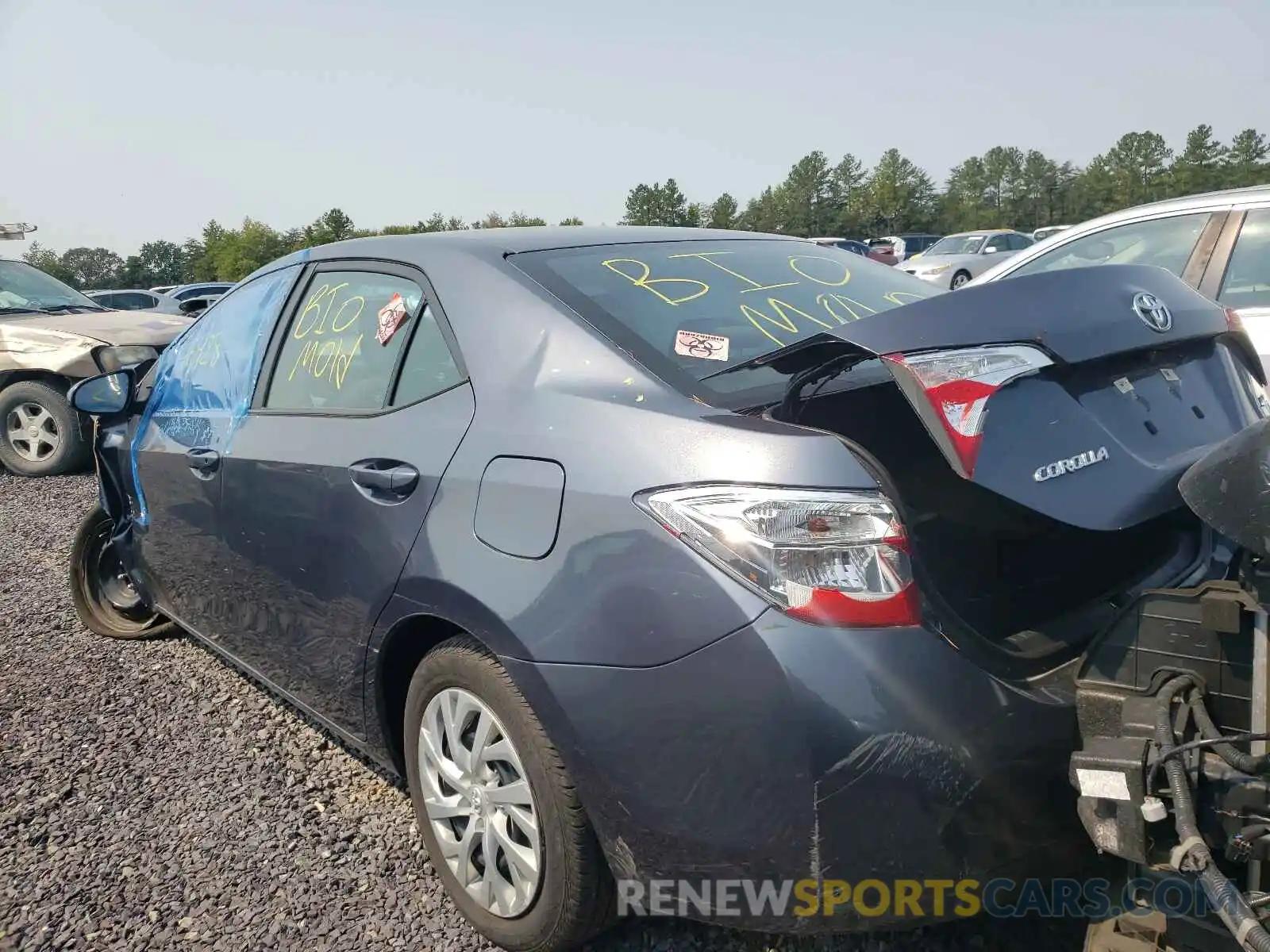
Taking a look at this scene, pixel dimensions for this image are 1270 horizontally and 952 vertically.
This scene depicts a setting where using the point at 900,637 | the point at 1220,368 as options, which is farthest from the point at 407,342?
the point at 1220,368

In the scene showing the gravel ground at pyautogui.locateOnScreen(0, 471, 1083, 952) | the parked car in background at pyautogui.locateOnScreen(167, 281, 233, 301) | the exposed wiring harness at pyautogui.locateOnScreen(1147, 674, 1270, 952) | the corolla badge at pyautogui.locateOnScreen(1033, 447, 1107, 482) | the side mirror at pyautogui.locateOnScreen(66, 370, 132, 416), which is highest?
the corolla badge at pyautogui.locateOnScreen(1033, 447, 1107, 482)

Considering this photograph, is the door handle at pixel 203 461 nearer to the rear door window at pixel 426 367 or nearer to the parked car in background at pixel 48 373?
the rear door window at pixel 426 367

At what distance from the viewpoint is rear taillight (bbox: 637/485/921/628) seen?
1664 mm

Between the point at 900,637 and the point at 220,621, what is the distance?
2.48m

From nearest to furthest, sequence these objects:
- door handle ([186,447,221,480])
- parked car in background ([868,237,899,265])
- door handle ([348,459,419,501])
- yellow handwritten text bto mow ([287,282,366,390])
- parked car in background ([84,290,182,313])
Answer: door handle ([348,459,419,501]) < yellow handwritten text bto mow ([287,282,366,390]) < door handle ([186,447,221,480]) < parked car in background ([84,290,182,313]) < parked car in background ([868,237,899,265])

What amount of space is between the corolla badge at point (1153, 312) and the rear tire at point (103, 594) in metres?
4.04

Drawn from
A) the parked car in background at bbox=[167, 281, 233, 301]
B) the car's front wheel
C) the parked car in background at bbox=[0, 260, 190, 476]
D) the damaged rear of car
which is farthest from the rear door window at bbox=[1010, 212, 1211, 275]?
the parked car in background at bbox=[167, 281, 233, 301]

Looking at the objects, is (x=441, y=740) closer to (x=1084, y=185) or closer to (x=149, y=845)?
(x=149, y=845)

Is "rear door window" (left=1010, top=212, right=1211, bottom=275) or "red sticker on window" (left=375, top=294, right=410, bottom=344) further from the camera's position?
"rear door window" (left=1010, top=212, right=1211, bottom=275)

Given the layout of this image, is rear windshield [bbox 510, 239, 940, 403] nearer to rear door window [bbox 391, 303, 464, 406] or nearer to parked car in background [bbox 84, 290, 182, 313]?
rear door window [bbox 391, 303, 464, 406]

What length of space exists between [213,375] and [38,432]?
5.95 meters

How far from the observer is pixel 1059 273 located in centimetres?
200

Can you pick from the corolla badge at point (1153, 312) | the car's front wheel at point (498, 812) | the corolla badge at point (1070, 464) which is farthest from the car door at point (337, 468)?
the corolla badge at point (1153, 312)

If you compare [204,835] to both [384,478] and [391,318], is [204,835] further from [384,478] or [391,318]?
[391,318]
